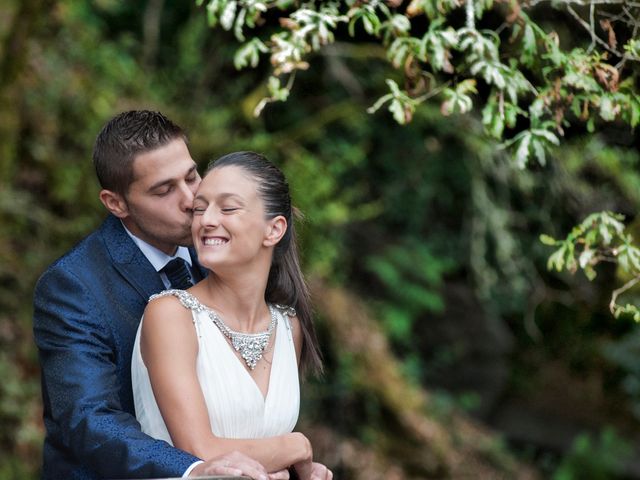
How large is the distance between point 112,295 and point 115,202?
304mm

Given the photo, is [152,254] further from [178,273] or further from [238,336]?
[238,336]

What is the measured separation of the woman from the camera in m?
3.05

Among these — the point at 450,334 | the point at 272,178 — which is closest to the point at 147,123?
the point at 272,178

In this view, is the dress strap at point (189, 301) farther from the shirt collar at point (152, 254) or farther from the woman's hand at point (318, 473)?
the woman's hand at point (318, 473)

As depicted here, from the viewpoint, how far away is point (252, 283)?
326 cm

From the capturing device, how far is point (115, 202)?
3.45 m

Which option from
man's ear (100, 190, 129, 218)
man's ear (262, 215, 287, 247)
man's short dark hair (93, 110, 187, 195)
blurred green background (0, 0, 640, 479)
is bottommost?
blurred green background (0, 0, 640, 479)

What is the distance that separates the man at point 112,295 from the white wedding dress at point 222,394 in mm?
89

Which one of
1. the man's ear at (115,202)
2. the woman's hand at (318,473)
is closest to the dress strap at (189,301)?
the man's ear at (115,202)

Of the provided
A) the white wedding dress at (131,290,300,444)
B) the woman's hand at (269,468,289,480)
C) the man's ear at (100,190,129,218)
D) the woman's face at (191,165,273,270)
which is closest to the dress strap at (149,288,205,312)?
the white wedding dress at (131,290,300,444)

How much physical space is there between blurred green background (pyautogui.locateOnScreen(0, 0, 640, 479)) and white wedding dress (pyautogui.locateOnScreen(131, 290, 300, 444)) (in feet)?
8.94

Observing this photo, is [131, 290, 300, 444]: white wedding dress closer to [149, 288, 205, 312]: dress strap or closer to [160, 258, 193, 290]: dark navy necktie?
[149, 288, 205, 312]: dress strap

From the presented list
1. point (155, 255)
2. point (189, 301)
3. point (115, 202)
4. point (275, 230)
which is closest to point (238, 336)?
point (189, 301)

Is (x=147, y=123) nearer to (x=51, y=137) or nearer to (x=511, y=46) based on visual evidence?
(x=511, y=46)
